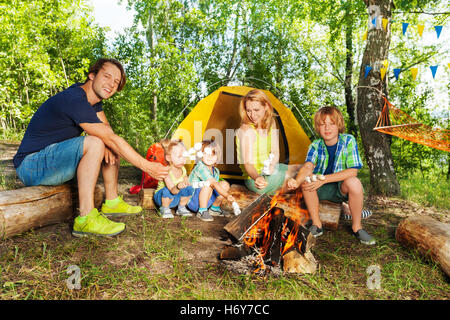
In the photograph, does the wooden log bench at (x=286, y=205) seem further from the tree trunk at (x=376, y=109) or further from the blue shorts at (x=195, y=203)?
the tree trunk at (x=376, y=109)

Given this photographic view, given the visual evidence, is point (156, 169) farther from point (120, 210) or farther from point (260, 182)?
point (260, 182)

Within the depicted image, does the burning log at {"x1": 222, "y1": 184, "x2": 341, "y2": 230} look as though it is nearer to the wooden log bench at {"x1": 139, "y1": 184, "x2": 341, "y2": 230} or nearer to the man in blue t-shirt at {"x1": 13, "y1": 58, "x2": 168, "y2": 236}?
the wooden log bench at {"x1": 139, "y1": 184, "x2": 341, "y2": 230}

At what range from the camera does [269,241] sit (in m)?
2.28

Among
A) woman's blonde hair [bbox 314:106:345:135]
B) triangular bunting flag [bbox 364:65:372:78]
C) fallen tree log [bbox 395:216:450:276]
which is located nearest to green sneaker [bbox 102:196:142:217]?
woman's blonde hair [bbox 314:106:345:135]

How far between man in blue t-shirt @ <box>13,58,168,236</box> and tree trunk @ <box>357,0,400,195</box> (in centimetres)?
362

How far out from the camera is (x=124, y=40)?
11.2 meters

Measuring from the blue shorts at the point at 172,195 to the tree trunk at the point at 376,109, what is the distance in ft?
10.1

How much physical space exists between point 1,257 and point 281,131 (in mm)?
3969

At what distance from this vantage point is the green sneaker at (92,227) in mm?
2461

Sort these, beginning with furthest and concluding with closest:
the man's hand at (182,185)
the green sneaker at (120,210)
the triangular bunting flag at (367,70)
Answer: the triangular bunting flag at (367,70)
the man's hand at (182,185)
the green sneaker at (120,210)

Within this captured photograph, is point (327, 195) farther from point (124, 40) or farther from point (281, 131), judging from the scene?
point (124, 40)

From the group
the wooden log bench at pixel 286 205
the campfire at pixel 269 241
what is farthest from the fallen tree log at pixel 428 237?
the campfire at pixel 269 241

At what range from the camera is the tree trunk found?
174 inches

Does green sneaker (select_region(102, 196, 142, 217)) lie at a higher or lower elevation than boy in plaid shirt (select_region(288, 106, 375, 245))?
lower
